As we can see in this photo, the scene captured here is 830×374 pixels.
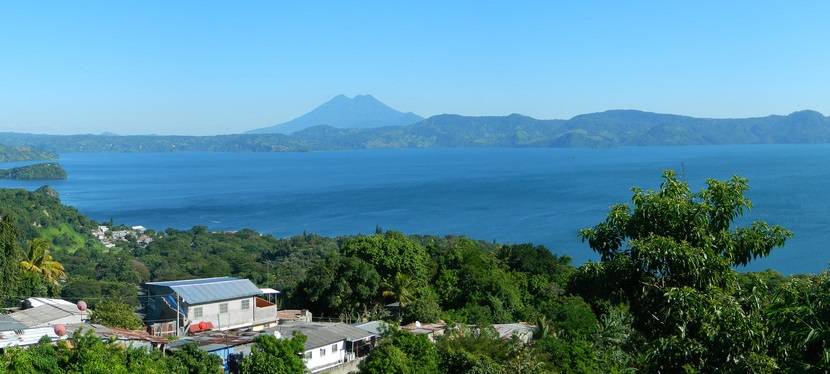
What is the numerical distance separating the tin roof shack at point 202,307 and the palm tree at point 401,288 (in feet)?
12.0

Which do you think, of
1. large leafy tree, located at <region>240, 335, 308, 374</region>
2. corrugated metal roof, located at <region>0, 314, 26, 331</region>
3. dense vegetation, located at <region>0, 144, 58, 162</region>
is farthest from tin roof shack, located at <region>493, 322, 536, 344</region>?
dense vegetation, located at <region>0, 144, 58, 162</region>

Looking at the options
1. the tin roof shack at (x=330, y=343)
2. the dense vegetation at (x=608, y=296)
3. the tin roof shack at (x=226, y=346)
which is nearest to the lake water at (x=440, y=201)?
the dense vegetation at (x=608, y=296)

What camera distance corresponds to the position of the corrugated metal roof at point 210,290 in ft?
50.9

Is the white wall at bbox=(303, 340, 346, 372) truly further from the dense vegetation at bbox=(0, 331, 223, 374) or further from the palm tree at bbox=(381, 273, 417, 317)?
the palm tree at bbox=(381, 273, 417, 317)

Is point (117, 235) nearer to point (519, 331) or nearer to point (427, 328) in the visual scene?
point (427, 328)

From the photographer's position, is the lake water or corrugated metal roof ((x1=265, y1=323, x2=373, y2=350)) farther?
the lake water

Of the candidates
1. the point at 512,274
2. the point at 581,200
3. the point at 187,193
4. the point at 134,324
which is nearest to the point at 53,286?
the point at 134,324

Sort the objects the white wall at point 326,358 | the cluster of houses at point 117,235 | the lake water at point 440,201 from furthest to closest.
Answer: the lake water at point 440,201
the cluster of houses at point 117,235
the white wall at point 326,358

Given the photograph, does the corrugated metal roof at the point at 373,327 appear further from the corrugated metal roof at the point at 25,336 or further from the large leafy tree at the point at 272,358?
the corrugated metal roof at the point at 25,336

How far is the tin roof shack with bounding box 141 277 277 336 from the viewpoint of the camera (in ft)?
50.4

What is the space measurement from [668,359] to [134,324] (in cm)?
1338

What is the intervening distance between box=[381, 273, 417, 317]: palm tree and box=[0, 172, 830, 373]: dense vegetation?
3 cm

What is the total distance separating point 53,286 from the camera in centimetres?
2316

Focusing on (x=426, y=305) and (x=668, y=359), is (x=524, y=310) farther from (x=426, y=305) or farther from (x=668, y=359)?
(x=668, y=359)
